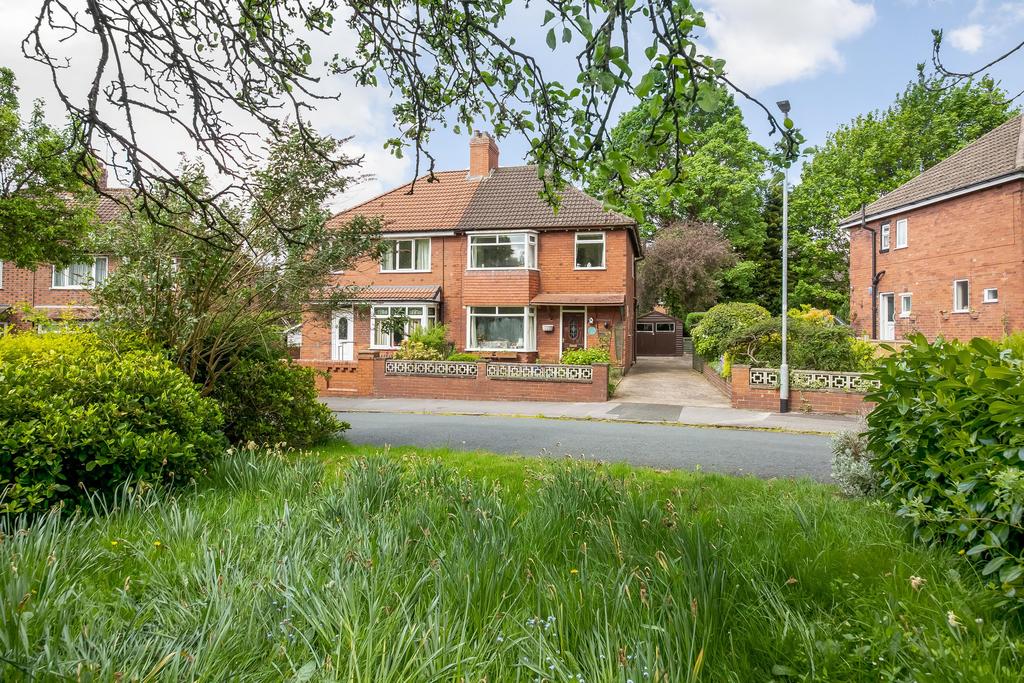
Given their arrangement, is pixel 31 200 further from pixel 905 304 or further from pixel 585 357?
pixel 905 304

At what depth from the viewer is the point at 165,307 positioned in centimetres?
740

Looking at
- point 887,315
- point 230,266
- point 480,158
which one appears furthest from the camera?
point 480,158

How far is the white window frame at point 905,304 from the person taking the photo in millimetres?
26188

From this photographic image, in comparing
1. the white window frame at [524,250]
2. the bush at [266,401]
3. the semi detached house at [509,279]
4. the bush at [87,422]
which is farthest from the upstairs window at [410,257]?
the bush at [87,422]

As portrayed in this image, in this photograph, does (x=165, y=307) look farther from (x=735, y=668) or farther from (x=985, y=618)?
(x=985, y=618)

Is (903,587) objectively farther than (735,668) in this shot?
Yes

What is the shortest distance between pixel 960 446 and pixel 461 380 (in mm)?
16984

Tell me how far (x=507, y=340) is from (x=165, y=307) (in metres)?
18.7

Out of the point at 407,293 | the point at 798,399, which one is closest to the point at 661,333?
the point at 407,293

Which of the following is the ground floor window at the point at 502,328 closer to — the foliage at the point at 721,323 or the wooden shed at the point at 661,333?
the foliage at the point at 721,323

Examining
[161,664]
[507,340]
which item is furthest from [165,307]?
[507,340]

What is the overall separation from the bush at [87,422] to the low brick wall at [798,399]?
14458mm

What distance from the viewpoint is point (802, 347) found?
17953mm

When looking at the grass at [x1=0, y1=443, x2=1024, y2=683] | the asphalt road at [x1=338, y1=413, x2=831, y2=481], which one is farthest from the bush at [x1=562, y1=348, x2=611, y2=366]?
the grass at [x1=0, y1=443, x2=1024, y2=683]
